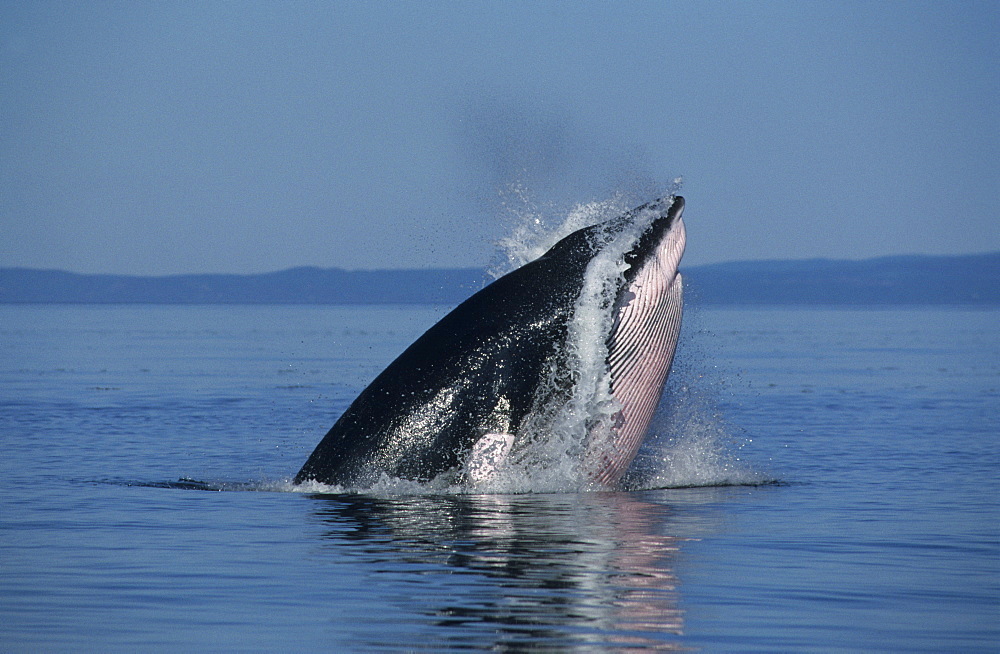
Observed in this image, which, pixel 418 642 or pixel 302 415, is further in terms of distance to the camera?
pixel 302 415

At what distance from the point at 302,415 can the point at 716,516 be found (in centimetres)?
1317

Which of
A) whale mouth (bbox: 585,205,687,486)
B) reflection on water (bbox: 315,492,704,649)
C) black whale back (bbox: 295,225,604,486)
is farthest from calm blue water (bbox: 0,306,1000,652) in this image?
whale mouth (bbox: 585,205,687,486)

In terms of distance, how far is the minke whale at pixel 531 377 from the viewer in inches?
492

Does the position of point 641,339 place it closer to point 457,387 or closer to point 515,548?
point 457,387

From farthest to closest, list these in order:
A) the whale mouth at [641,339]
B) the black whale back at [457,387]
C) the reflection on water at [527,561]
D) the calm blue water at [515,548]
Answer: the whale mouth at [641,339] < the black whale back at [457,387] < the calm blue water at [515,548] < the reflection on water at [527,561]

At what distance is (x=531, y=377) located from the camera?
12641 millimetres

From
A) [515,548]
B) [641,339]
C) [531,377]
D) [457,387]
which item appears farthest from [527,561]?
[641,339]

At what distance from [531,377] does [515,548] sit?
268 cm

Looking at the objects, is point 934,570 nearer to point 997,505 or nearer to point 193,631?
point 997,505

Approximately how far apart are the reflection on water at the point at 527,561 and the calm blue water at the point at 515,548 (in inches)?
1.1

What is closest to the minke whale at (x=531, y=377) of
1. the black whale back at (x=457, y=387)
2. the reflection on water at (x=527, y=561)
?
the black whale back at (x=457, y=387)

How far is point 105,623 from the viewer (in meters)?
8.05

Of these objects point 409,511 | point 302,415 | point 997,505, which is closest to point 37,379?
point 302,415

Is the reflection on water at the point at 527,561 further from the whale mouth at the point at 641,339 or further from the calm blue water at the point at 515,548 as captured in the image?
the whale mouth at the point at 641,339
